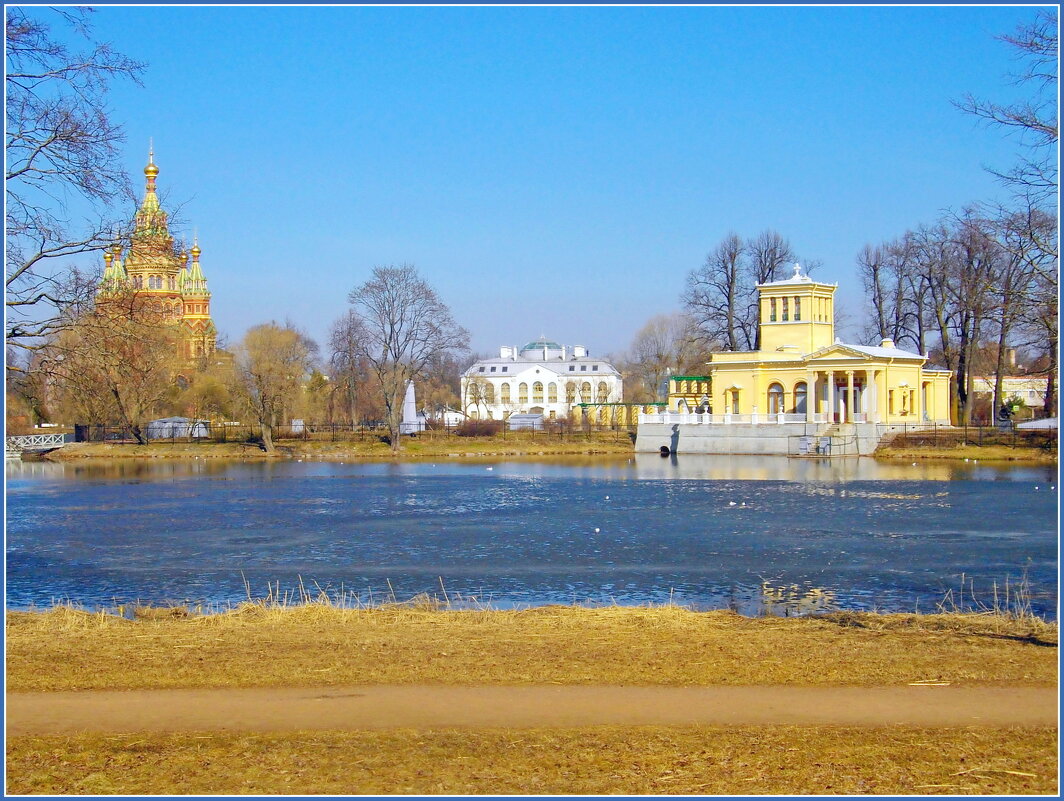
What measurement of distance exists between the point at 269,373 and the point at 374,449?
758cm

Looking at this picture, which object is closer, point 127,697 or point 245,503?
point 127,697

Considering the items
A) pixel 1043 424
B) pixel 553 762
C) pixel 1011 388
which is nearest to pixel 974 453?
pixel 1043 424

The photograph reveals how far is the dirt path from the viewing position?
8.62 metres

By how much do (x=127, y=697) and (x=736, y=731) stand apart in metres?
5.13

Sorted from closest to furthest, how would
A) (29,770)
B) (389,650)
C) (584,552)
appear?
(29,770), (389,650), (584,552)

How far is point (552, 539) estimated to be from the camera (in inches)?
1019

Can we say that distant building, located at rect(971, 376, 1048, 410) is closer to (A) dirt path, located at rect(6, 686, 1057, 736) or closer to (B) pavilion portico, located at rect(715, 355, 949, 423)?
(B) pavilion portico, located at rect(715, 355, 949, 423)

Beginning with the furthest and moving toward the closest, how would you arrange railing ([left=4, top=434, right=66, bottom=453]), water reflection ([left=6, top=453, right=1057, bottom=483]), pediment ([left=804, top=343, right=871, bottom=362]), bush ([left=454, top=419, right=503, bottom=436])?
bush ([left=454, top=419, right=503, bottom=436]) → railing ([left=4, top=434, right=66, bottom=453]) → pediment ([left=804, top=343, right=871, bottom=362]) → water reflection ([left=6, top=453, right=1057, bottom=483])

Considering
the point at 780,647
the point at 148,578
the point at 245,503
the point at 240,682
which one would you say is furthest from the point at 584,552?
the point at 245,503

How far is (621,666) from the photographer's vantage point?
10.6m

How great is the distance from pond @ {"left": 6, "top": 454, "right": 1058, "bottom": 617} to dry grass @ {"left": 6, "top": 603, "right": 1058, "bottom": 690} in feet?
11.0

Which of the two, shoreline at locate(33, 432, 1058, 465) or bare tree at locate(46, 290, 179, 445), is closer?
bare tree at locate(46, 290, 179, 445)

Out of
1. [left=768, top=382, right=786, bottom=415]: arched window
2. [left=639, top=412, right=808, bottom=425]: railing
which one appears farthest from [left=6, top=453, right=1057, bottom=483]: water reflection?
[left=768, top=382, right=786, bottom=415]: arched window

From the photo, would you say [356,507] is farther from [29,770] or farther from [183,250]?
[29,770]
